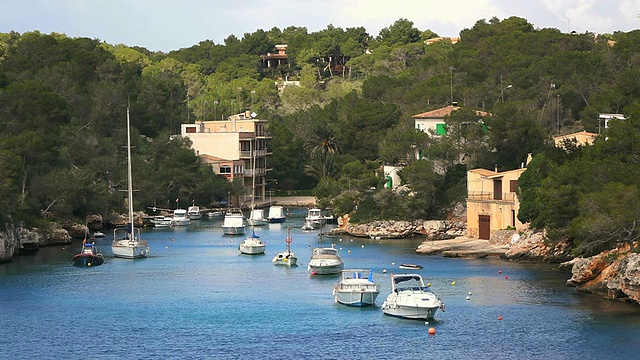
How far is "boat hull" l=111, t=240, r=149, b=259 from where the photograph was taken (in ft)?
247

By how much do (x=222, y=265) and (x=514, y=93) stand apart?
39480mm

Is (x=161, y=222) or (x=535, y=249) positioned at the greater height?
(x=161, y=222)

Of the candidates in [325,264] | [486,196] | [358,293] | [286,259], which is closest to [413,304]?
[358,293]

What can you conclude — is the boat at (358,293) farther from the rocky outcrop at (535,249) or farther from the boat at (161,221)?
the boat at (161,221)

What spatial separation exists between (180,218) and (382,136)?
20633mm

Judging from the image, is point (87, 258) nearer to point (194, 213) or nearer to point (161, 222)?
point (161, 222)

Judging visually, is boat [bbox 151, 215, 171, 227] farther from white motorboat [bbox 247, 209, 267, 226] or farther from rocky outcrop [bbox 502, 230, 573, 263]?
rocky outcrop [bbox 502, 230, 573, 263]

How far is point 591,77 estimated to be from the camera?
101 metres

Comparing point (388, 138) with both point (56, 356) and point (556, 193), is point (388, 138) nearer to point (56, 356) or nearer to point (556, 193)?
point (556, 193)

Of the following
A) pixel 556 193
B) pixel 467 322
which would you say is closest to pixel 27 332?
pixel 467 322

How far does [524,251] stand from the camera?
69375 mm

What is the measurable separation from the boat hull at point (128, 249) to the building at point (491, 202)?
67.0 ft

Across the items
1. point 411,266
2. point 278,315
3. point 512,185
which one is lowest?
point 278,315

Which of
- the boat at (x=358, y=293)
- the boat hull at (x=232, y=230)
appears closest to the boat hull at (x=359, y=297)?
the boat at (x=358, y=293)
